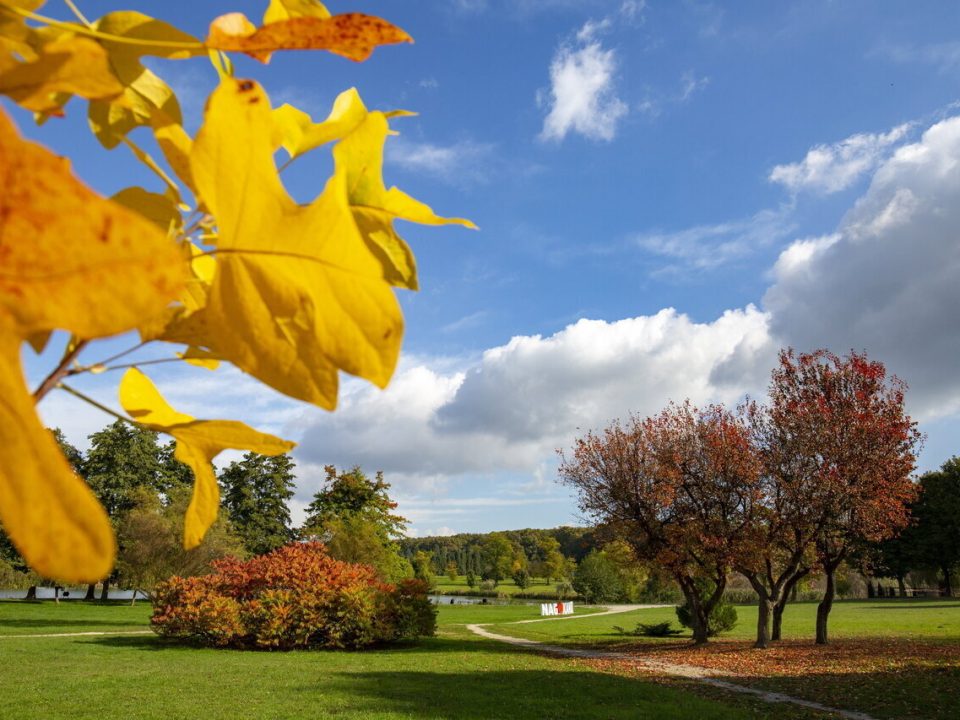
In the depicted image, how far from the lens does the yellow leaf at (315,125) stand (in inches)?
17.3

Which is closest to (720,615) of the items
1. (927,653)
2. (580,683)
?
(927,653)

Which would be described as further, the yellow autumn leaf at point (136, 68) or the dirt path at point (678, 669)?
the dirt path at point (678, 669)

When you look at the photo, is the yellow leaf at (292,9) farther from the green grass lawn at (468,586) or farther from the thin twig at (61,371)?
the green grass lawn at (468,586)

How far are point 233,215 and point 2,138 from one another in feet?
0.29

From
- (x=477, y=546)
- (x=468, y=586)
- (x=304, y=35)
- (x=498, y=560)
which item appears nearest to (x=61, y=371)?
(x=304, y=35)

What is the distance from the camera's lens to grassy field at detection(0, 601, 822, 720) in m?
9.65

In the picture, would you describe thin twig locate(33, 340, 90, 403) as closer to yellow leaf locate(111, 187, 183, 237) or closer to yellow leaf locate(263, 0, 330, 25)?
yellow leaf locate(111, 187, 183, 237)

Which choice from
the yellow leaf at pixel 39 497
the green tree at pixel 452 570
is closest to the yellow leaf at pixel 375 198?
the yellow leaf at pixel 39 497

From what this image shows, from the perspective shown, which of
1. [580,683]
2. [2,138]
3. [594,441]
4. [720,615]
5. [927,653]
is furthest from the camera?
[720,615]

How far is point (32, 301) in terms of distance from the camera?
0.80 feet

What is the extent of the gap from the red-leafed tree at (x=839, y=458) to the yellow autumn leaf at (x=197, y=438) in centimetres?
2009

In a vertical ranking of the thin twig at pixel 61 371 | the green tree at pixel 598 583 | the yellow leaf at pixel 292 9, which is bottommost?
the green tree at pixel 598 583

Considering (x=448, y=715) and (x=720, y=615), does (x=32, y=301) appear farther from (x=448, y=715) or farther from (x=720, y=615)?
(x=720, y=615)

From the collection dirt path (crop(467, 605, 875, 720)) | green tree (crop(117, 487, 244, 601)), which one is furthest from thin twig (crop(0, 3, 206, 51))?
green tree (crop(117, 487, 244, 601))
